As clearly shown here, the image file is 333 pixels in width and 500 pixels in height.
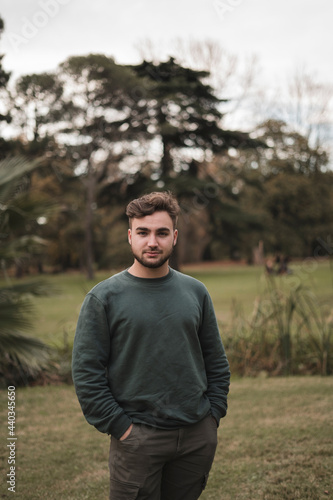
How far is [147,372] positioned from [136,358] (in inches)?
2.8

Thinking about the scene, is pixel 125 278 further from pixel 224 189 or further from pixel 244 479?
pixel 224 189

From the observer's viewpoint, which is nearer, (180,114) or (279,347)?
(279,347)

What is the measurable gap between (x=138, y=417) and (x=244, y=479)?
1.66 metres

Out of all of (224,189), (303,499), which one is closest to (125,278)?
(303,499)

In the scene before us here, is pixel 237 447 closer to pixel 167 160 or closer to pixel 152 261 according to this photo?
pixel 152 261

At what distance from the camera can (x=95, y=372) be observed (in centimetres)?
188

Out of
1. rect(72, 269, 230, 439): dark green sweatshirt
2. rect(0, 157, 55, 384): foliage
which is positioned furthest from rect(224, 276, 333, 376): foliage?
rect(72, 269, 230, 439): dark green sweatshirt

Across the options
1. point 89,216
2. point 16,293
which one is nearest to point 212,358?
point 16,293

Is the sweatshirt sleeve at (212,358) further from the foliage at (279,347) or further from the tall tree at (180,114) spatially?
the tall tree at (180,114)

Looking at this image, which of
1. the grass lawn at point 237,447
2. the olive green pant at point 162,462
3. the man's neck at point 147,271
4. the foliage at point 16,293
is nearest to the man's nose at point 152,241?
the man's neck at point 147,271

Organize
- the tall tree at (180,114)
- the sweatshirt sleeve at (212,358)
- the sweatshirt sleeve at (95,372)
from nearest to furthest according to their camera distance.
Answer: the sweatshirt sleeve at (95,372), the sweatshirt sleeve at (212,358), the tall tree at (180,114)

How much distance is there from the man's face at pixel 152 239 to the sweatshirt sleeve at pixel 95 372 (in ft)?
0.87

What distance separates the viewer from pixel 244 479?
319 cm

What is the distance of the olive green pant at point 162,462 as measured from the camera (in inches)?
74.5
